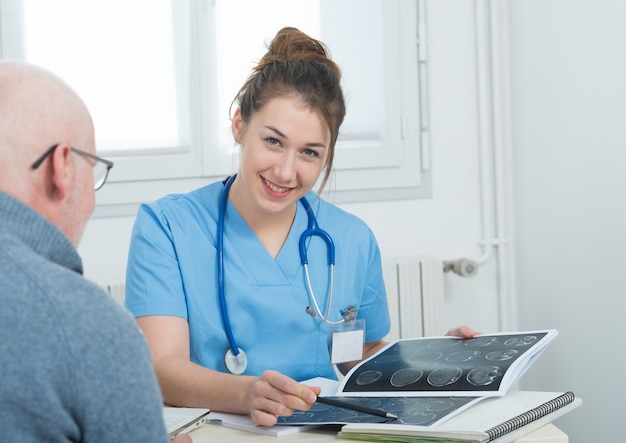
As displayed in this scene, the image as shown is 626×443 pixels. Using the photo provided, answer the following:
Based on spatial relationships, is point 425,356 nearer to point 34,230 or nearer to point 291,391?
point 291,391

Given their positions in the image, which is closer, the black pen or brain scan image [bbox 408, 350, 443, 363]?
the black pen

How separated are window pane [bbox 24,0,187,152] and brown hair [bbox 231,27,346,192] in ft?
2.89

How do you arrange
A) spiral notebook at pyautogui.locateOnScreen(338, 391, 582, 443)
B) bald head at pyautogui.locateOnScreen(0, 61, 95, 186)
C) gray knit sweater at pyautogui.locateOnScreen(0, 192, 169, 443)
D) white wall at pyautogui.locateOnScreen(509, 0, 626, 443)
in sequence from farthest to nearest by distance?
white wall at pyautogui.locateOnScreen(509, 0, 626, 443)
spiral notebook at pyautogui.locateOnScreen(338, 391, 582, 443)
bald head at pyautogui.locateOnScreen(0, 61, 95, 186)
gray knit sweater at pyautogui.locateOnScreen(0, 192, 169, 443)

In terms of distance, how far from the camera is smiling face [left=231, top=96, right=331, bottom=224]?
5.35 feet

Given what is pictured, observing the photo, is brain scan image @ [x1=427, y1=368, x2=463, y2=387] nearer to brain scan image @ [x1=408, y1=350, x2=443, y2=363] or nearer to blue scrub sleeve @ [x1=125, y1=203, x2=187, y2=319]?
brain scan image @ [x1=408, y1=350, x2=443, y2=363]

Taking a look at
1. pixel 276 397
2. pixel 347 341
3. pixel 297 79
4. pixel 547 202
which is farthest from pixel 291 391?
pixel 547 202

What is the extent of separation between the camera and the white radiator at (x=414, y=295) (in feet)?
8.80

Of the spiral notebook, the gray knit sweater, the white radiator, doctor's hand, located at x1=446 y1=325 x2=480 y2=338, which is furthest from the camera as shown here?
the white radiator

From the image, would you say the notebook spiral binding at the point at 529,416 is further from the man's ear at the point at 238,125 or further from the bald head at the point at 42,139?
the man's ear at the point at 238,125

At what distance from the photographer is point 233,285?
1633 mm

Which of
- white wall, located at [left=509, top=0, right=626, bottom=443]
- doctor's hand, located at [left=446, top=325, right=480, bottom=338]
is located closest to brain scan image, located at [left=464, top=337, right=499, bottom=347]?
doctor's hand, located at [left=446, top=325, right=480, bottom=338]

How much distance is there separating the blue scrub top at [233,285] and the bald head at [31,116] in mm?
715

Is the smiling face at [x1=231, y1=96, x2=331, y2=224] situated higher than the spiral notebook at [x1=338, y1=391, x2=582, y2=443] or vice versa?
the smiling face at [x1=231, y1=96, x2=331, y2=224]

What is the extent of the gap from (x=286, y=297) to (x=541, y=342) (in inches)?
20.1
